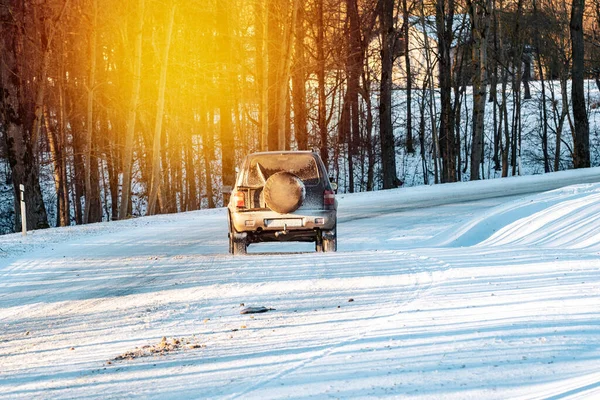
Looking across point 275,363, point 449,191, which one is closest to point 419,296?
point 275,363

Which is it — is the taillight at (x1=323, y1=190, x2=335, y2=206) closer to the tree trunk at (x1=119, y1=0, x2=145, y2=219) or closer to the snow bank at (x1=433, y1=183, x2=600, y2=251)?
the snow bank at (x1=433, y1=183, x2=600, y2=251)

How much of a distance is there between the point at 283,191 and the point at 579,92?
898 inches

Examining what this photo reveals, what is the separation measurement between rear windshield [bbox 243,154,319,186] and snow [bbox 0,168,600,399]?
4.11 ft

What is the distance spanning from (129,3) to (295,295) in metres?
23.5

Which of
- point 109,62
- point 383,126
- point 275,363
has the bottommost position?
point 275,363

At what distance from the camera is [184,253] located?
1318 centimetres

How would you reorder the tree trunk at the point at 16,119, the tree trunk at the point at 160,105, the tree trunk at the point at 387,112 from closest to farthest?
the tree trunk at the point at 16,119 < the tree trunk at the point at 160,105 < the tree trunk at the point at 387,112

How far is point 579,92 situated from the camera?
101ft

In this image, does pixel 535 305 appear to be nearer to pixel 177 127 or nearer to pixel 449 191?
pixel 449 191

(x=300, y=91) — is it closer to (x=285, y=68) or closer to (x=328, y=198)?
(x=285, y=68)

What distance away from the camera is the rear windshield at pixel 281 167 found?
1211cm

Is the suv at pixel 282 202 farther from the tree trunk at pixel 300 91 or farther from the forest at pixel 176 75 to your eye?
the tree trunk at pixel 300 91

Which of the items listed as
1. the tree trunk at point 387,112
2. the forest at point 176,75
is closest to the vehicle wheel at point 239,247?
the forest at point 176,75

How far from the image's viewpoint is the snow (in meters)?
5.31
